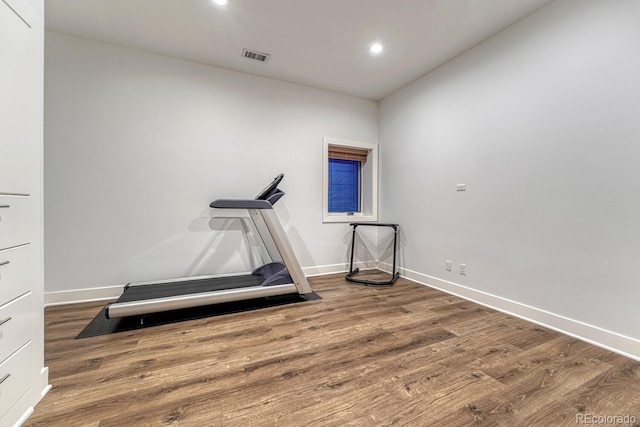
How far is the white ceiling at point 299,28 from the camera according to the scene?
7.23 feet

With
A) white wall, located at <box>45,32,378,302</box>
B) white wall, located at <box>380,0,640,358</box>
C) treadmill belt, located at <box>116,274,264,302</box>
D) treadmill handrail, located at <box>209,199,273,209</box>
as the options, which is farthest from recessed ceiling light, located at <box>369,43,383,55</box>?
treadmill belt, located at <box>116,274,264,302</box>

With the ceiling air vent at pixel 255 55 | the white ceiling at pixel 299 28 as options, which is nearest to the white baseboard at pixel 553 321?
the white ceiling at pixel 299 28

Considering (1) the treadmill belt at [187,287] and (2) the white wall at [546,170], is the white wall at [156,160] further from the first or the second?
(2) the white wall at [546,170]

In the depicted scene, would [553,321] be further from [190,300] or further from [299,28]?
[299,28]

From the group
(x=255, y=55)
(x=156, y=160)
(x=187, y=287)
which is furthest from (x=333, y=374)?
(x=255, y=55)

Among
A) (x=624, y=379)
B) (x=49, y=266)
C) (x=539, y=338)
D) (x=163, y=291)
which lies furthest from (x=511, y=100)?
(x=49, y=266)

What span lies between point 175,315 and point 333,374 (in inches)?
68.9

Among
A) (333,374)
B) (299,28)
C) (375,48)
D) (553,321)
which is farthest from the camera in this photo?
(375,48)

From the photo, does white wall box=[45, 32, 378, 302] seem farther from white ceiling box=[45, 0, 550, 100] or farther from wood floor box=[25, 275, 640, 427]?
wood floor box=[25, 275, 640, 427]

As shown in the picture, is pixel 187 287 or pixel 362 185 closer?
pixel 187 287

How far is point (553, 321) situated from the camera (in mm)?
2150

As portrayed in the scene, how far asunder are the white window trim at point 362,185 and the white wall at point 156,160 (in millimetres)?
187

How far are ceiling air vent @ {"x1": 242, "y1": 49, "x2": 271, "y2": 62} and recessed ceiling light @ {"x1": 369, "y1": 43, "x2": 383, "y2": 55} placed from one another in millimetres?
1212

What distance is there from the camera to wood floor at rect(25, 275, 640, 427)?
1.23m
